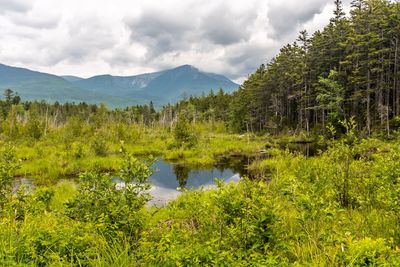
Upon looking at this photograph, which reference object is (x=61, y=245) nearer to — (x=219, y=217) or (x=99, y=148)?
(x=219, y=217)

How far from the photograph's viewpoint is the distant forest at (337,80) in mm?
38375

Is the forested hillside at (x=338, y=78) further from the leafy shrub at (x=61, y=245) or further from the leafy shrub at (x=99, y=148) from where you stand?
the leafy shrub at (x=61, y=245)

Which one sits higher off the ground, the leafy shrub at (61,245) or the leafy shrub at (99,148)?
the leafy shrub at (61,245)

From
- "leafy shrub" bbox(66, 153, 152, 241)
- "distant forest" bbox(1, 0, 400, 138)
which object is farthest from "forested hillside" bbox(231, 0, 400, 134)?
"leafy shrub" bbox(66, 153, 152, 241)

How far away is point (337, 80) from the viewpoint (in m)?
47.2

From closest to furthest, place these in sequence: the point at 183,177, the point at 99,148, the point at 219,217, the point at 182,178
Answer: the point at 219,217
the point at 182,178
the point at 183,177
the point at 99,148

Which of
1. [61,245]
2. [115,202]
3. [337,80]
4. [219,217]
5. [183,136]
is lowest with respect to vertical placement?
[183,136]

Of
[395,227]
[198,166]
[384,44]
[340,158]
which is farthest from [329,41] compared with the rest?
[395,227]

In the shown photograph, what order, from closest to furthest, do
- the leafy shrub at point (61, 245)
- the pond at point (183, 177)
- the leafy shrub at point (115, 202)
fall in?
the leafy shrub at point (61, 245) < the leafy shrub at point (115, 202) < the pond at point (183, 177)

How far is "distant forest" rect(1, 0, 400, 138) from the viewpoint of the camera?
38.4 meters

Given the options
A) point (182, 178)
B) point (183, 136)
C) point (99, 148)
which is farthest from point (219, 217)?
point (183, 136)

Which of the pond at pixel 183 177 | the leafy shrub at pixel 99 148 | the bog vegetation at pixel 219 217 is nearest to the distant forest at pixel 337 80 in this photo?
the leafy shrub at pixel 99 148

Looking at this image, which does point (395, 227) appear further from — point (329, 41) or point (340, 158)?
point (329, 41)

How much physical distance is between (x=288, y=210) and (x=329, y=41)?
145 feet
